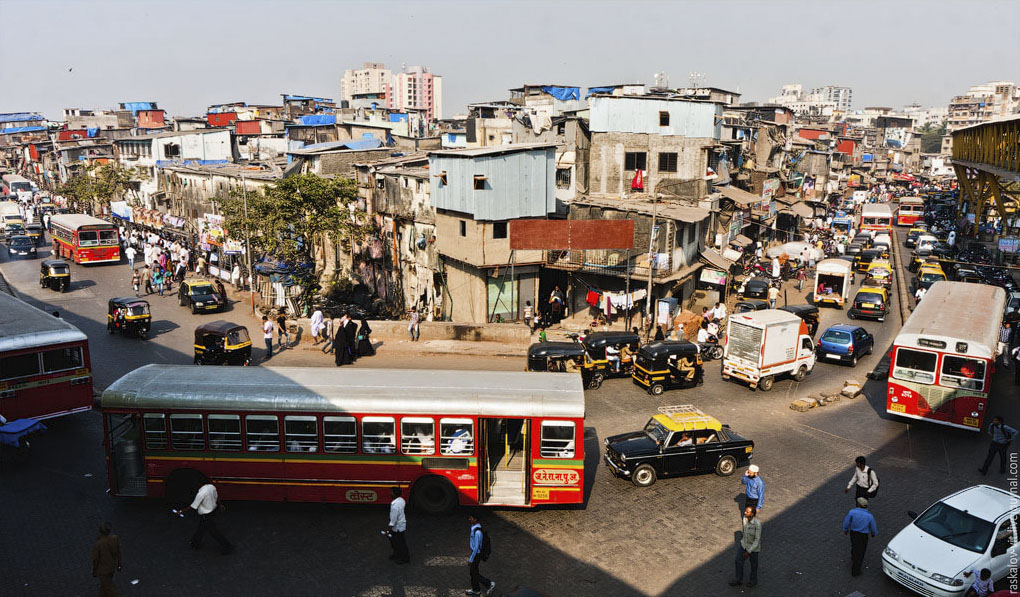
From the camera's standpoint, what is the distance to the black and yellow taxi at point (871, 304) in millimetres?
34531

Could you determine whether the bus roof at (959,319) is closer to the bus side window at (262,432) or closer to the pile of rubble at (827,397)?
the pile of rubble at (827,397)

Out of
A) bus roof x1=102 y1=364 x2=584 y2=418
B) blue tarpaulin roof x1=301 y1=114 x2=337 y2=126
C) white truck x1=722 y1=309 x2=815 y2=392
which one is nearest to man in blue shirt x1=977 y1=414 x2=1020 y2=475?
white truck x1=722 y1=309 x2=815 y2=392

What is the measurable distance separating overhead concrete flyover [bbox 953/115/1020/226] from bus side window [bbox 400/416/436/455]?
38.2 m

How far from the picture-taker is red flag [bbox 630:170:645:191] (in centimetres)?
3644

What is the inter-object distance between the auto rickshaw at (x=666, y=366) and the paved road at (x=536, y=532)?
347 centimetres

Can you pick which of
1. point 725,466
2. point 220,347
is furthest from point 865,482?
point 220,347

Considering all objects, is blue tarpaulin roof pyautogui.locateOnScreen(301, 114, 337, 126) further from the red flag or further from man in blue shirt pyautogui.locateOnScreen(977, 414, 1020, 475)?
man in blue shirt pyautogui.locateOnScreen(977, 414, 1020, 475)

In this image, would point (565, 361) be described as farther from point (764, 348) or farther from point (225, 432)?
point (225, 432)

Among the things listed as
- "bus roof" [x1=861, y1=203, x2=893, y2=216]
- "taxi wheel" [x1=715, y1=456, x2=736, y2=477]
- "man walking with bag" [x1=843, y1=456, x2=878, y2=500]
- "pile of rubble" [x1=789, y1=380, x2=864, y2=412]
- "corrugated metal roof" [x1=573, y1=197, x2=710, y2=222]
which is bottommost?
"pile of rubble" [x1=789, y1=380, x2=864, y2=412]

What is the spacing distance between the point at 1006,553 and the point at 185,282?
114 ft

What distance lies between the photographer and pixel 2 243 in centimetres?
6022

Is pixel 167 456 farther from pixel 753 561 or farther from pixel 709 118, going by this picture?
pixel 709 118

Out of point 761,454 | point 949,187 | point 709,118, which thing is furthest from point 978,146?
point 949,187

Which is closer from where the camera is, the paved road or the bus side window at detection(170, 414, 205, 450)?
the paved road
